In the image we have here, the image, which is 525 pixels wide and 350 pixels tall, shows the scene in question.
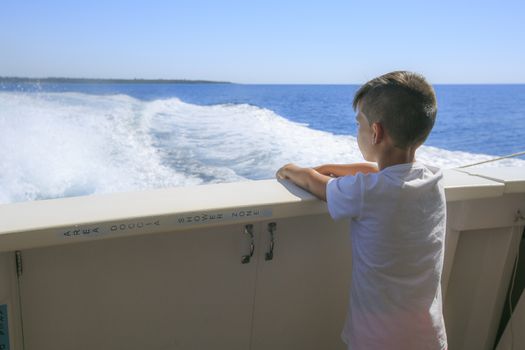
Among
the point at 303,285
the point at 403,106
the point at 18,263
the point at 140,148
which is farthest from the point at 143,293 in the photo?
the point at 140,148

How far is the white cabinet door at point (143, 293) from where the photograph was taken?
0.98 m

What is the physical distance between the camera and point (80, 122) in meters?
8.33

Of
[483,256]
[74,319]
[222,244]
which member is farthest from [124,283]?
[483,256]

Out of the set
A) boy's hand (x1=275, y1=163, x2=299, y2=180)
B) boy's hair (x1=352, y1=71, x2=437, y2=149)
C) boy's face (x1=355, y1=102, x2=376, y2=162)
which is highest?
boy's hair (x1=352, y1=71, x2=437, y2=149)

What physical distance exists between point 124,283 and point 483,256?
1.20 metres

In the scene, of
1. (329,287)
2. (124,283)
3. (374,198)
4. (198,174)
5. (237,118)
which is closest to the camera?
(374,198)

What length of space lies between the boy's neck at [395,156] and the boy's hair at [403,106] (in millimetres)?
15

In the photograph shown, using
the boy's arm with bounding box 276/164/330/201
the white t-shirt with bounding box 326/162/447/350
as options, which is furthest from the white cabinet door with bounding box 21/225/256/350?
the white t-shirt with bounding box 326/162/447/350

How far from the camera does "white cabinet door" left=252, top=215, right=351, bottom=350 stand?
1221 millimetres

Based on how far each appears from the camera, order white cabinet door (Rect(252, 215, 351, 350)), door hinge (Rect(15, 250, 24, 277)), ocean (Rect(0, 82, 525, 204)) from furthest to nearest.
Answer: ocean (Rect(0, 82, 525, 204)) → white cabinet door (Rect(252, 215, 351, 350)) → door hinge (Rect(15, 250, 24, 277))

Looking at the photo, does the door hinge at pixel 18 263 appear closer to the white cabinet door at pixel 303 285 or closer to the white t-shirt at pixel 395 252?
the white cabinet door at pixel 303 285

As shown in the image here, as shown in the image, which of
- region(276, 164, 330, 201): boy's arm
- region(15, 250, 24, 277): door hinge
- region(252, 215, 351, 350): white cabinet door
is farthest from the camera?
region(252, 215, 351, 350): white cabinet door

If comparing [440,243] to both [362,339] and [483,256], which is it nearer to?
[362,339]

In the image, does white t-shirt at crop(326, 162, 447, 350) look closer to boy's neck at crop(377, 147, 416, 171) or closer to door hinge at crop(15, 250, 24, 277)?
boy's neck at crop(377, 147, 416, 171)
